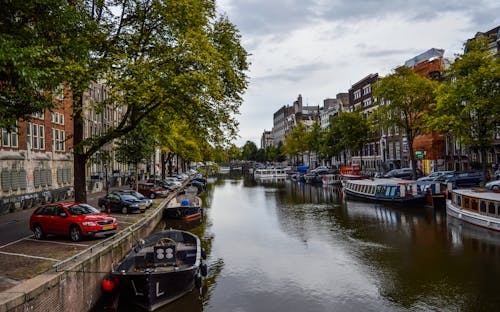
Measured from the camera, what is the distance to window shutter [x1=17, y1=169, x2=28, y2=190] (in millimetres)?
35875

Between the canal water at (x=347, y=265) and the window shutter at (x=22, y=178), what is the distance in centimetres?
1346

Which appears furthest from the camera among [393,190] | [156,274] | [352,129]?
[352,129]

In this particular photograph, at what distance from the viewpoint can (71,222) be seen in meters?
19.5

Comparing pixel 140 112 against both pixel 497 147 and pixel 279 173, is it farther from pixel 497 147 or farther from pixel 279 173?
pixel 279 173

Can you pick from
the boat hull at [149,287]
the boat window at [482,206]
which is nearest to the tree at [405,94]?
the boat window at [482,206]

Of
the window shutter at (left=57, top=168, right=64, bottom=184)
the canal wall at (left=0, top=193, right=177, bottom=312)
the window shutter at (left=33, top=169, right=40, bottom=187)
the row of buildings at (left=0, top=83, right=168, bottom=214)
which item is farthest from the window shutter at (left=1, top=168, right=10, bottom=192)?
the canal wall at (left=0, top=193, right=177, bottom=312)

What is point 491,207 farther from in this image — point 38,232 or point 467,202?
point 38,232

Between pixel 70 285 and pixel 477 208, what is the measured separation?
28.6 meters

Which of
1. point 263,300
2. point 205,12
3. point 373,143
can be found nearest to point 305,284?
point 263,300

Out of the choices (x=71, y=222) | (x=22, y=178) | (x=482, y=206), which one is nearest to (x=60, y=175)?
(x=22, y=178)

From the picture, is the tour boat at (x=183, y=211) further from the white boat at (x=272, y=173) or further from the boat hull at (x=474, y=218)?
the white boat at (x=272, y=173)

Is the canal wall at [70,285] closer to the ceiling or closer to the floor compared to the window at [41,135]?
closer to the floor

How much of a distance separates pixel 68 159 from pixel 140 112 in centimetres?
2900

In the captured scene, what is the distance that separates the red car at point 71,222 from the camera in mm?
19406
